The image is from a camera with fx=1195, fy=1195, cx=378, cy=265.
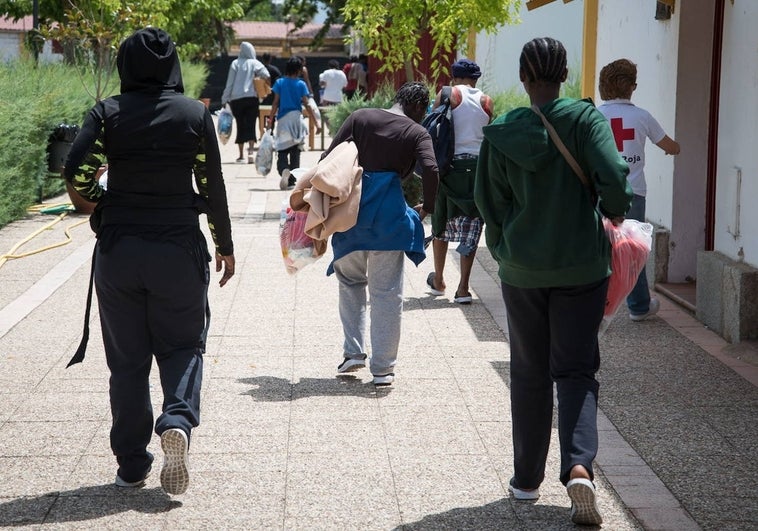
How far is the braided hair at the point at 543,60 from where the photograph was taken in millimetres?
4363

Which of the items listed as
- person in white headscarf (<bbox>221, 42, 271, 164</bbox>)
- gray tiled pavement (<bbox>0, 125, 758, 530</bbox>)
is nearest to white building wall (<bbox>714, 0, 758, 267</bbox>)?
gray tiled pavement (<bbox>0, 125, 758, 530</bbox>)

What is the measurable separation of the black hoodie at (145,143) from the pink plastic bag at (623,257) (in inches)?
63.5

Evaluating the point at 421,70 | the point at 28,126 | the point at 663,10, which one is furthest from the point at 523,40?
the point at 663,10

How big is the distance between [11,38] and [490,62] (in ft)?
97.8

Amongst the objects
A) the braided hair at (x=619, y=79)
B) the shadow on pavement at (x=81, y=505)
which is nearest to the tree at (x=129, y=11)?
the braided hair at (x=619, y=79)

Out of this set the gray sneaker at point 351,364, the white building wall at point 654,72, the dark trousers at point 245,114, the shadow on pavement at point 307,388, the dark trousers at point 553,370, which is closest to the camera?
the dark trousers at point 553,370

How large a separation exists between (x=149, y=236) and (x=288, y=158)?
12.2m

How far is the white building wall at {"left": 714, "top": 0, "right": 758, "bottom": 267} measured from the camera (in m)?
7.55

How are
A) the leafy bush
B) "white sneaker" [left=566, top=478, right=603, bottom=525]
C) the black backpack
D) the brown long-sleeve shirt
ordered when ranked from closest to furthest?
"white sneaker" [left=566, top=478, right=603, bottom=525] < the brown long-sleeve shirt < the black backpack < the leafy bush

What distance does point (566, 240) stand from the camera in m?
4.32

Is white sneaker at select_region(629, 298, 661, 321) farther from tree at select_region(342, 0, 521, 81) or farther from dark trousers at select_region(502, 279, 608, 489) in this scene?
tree at select_region(342, 0, 521, 81)

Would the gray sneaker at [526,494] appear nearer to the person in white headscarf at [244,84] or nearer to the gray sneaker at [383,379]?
the gray sneaker at [383,379]

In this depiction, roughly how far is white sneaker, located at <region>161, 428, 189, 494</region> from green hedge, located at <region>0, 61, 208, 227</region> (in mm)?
7677

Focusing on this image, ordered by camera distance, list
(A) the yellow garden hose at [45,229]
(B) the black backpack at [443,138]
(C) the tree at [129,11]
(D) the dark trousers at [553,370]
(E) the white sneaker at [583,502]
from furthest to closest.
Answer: (C) the tree at [129,11] → (A) the yellow garden hose at [45,229] → (B) the black backpack at [443,138] → (D) the dark trousers at [553,370] → (E) the white sneaker at [583,502]
